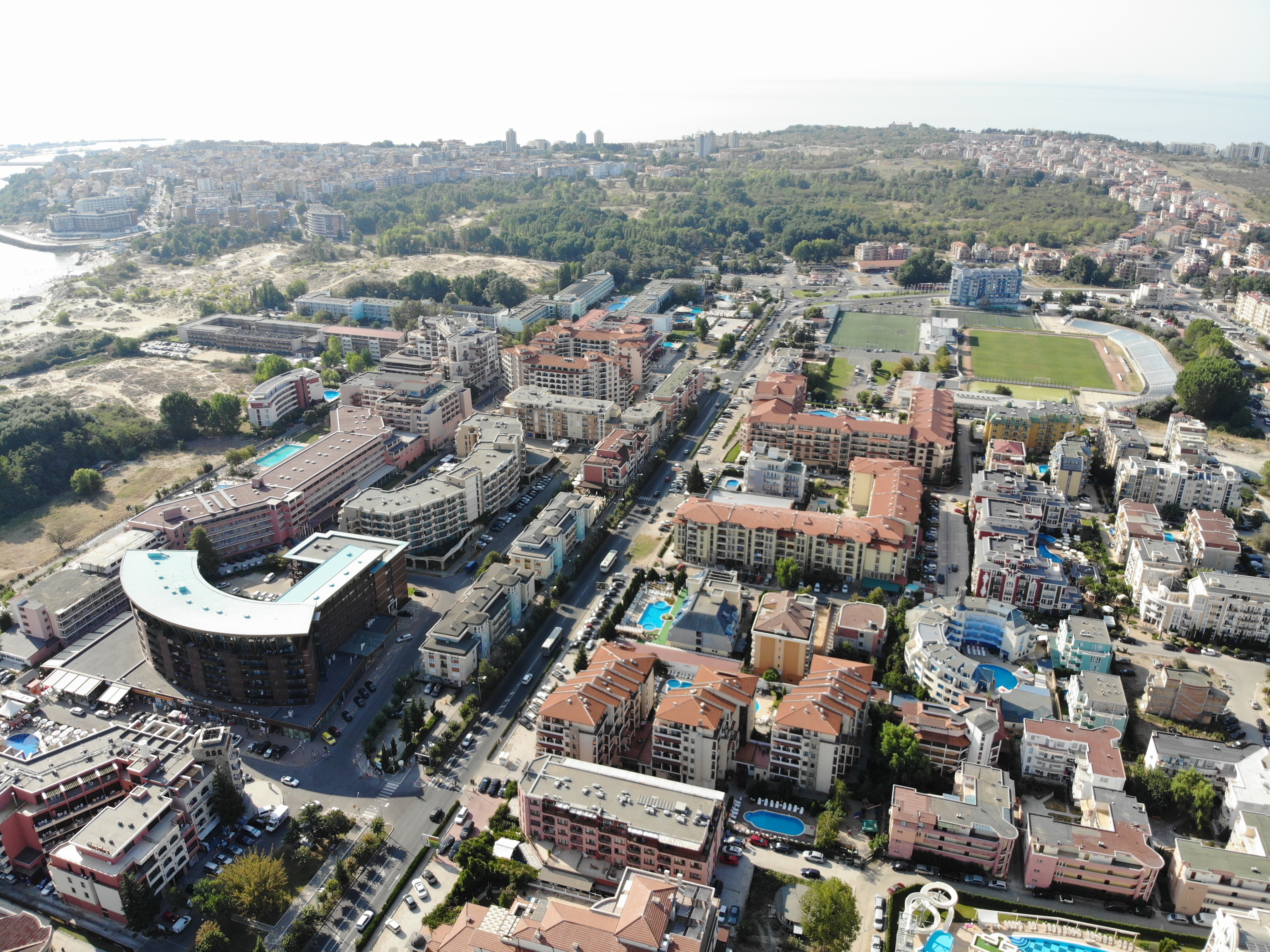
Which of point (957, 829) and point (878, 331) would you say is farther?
point (878, 331)

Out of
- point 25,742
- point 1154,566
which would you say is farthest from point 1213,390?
point 25,742

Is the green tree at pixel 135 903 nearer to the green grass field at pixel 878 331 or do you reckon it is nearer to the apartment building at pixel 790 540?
the apartment building at pixel 790 540

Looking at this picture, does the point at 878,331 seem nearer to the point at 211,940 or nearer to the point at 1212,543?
the point at 1212,543

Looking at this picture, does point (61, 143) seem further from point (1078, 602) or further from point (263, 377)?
point (1078, 602)

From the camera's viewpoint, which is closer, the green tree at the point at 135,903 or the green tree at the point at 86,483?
the green tree at the point at 135,903

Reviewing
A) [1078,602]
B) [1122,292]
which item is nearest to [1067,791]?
[1078,602]

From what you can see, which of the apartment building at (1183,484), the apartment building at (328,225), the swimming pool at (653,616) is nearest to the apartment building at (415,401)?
the swimming pool at (653,616)

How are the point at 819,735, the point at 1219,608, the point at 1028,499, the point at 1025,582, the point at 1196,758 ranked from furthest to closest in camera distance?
the point at 1028,499 < the point at 1025,582 < the point at 1219,608 < the point at 1196,758 < the point at 819,735
